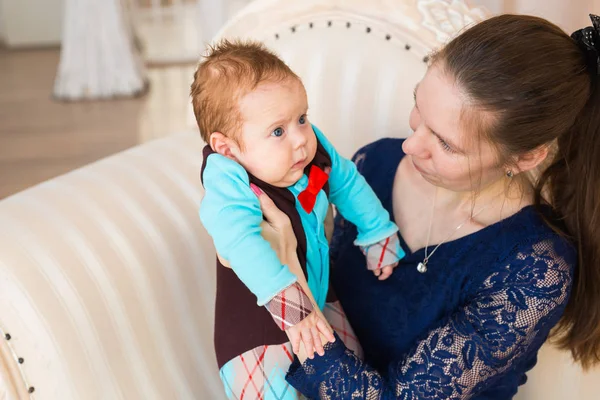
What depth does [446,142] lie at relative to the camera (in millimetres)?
1124

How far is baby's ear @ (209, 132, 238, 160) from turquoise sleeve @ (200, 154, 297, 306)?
0.07ft

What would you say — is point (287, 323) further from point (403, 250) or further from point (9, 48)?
point (9, 48)

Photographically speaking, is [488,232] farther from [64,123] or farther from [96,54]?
[96,54]

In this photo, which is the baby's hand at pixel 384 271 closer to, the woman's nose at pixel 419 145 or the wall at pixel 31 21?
the woman's nose at pixel 419 145

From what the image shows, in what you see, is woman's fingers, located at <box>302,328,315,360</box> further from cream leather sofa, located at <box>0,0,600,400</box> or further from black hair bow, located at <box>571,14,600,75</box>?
black hair bow, located at <box>571,14,600,75</box>

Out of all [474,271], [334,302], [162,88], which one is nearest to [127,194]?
[334,302]

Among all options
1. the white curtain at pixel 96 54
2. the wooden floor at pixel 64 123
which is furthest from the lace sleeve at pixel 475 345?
the white curtain at pixel 96 54

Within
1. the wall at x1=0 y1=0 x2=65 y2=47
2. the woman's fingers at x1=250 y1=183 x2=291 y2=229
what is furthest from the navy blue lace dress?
the wall at x1=0 y1=0 x2=65 y2=47

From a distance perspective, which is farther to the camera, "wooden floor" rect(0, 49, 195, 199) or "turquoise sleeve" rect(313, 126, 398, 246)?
"wooden floor" rect(0, 49, 195, 199)

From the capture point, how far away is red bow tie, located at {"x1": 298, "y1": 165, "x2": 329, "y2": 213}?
118 cm

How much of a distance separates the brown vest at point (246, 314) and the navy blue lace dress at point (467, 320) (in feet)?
0.28

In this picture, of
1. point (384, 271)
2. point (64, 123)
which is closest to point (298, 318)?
point (384, 271)

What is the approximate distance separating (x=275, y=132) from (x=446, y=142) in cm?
28

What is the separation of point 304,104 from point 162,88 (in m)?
4.12
